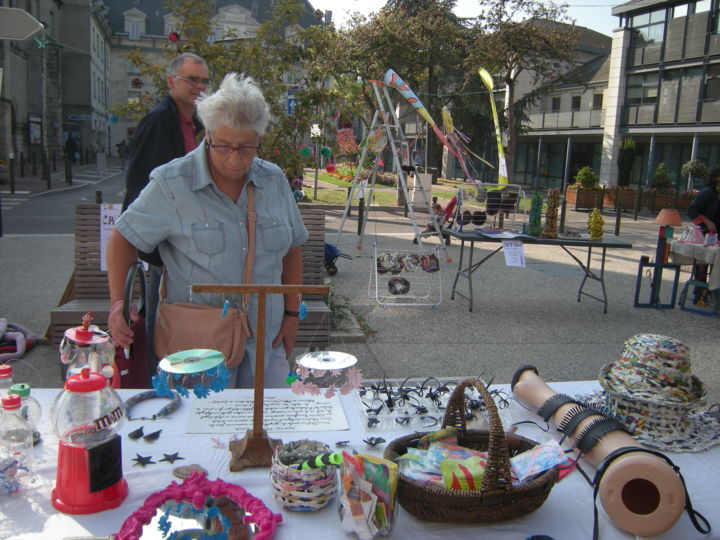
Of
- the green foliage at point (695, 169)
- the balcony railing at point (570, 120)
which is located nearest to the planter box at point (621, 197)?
the green foliage at point (695, 169)

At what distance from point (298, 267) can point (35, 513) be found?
139 cm

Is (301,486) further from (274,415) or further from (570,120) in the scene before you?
(570,120)

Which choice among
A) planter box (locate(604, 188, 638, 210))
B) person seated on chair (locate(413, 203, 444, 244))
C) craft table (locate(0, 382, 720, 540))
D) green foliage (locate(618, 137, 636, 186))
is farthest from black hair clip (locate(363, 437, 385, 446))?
green foliage (locate(618, 137, 636, 186))

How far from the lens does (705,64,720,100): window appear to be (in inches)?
918

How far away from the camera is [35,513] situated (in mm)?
1406

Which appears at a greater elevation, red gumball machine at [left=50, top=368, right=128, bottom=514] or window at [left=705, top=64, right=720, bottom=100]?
window at [left=705, top=64, right=720, bottom=100]

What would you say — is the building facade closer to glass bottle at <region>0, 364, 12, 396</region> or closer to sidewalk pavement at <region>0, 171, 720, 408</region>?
sidewalk pavement at <region>0, 171, 720, 408</region>

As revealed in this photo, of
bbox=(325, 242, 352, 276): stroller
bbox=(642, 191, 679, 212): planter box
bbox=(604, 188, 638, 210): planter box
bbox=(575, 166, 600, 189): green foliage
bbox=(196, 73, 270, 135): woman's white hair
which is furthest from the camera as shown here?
bbox=(604, 188, 638, 210): planter box

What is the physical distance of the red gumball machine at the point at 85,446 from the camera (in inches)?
54.7

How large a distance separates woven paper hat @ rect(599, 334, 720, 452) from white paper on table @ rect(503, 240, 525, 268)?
418 cm

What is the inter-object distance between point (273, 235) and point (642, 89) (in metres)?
28.6

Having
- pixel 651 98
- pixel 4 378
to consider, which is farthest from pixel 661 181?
pixel 4 378

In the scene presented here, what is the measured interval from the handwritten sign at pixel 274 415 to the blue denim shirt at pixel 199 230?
11.9 inches

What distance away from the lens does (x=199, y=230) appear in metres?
Result: 2.21
